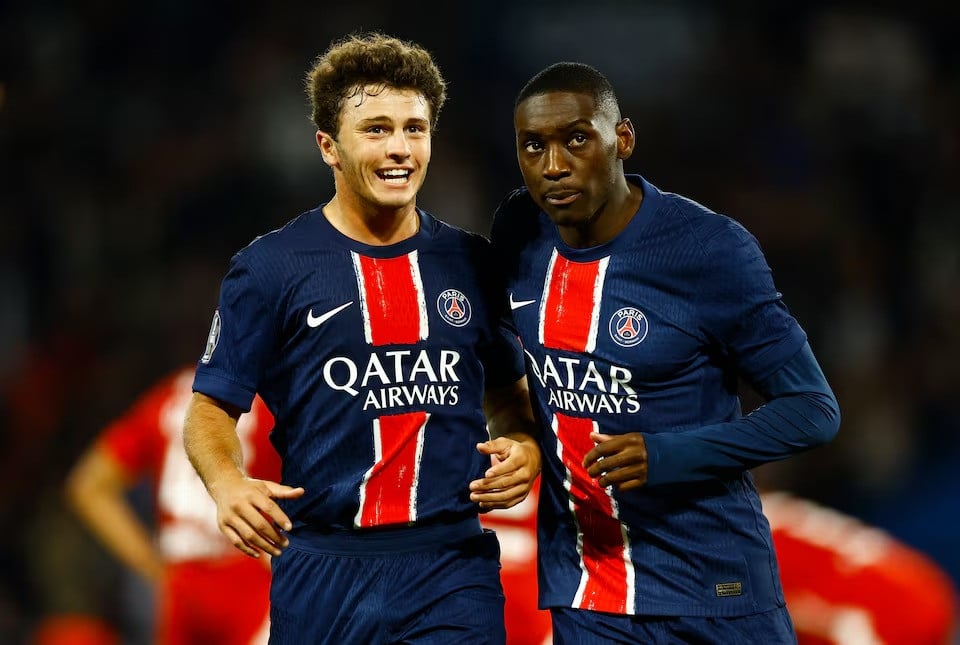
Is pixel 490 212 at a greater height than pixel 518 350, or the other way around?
pixel 490 212

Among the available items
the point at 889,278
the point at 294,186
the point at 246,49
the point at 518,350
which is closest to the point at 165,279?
the point at 294,186

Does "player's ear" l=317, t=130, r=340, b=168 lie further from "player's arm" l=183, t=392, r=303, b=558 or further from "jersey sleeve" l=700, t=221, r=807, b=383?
"jersey sleeve" l=700, t=221, r=807, b=383

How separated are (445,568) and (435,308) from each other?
650mm

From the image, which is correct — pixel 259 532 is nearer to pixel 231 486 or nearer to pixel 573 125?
pixel 231 486

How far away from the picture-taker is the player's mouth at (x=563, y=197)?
3369mm

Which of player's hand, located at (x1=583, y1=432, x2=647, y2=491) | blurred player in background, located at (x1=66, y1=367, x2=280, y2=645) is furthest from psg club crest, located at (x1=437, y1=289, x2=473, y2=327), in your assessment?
blurred player in background, located at (x1=66, y1=367, x2=280, y2=645)

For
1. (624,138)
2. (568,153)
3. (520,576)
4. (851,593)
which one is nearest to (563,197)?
(568,153)

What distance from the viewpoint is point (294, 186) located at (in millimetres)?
8938

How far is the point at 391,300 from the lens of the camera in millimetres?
3527

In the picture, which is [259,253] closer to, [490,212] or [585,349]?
[585,349]

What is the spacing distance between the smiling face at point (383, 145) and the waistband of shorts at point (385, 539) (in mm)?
807

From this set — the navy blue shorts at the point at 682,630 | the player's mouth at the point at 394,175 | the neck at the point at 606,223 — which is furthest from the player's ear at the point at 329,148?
the navy blue shorts at the point at 682,630

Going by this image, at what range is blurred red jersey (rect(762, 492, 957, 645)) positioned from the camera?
17.0ft

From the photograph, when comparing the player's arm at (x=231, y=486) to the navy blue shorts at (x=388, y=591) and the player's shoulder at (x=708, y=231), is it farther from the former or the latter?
the player's shoulder at (x=708, y=231)
